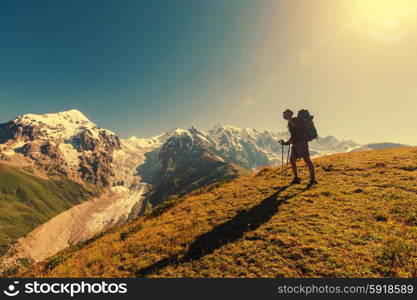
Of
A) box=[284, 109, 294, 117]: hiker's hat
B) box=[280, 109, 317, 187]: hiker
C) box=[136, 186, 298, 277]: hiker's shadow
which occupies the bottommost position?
box=[136, 186, 298, 277]: hiker's shadow

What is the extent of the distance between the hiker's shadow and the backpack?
5323 millimetres

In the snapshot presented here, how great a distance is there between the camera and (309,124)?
1535cm

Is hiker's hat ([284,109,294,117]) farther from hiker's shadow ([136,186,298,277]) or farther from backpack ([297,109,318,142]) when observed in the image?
hiker's shadow ([136,186,298,277])

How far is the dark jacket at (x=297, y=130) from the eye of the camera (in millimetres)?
14791

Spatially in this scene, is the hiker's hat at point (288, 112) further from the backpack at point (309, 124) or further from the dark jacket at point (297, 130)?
the backpack at point (309, 124)

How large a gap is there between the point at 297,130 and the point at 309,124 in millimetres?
1298

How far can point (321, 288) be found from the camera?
5.63m

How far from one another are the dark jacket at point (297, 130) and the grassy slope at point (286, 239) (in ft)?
12.5

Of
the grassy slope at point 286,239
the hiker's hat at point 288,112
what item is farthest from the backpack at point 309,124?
the grassy slope at point 286,239

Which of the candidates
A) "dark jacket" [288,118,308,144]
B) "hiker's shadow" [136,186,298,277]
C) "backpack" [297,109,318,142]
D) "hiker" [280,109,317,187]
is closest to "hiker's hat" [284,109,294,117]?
"hiker" [280,109,317,187]

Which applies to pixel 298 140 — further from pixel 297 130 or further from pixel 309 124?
pixel 309 124

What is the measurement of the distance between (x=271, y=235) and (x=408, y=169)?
45.2 feet

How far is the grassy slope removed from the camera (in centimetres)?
636

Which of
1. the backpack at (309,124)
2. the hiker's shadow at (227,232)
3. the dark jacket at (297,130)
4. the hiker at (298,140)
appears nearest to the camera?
the hiker's shadow at (227,232)
